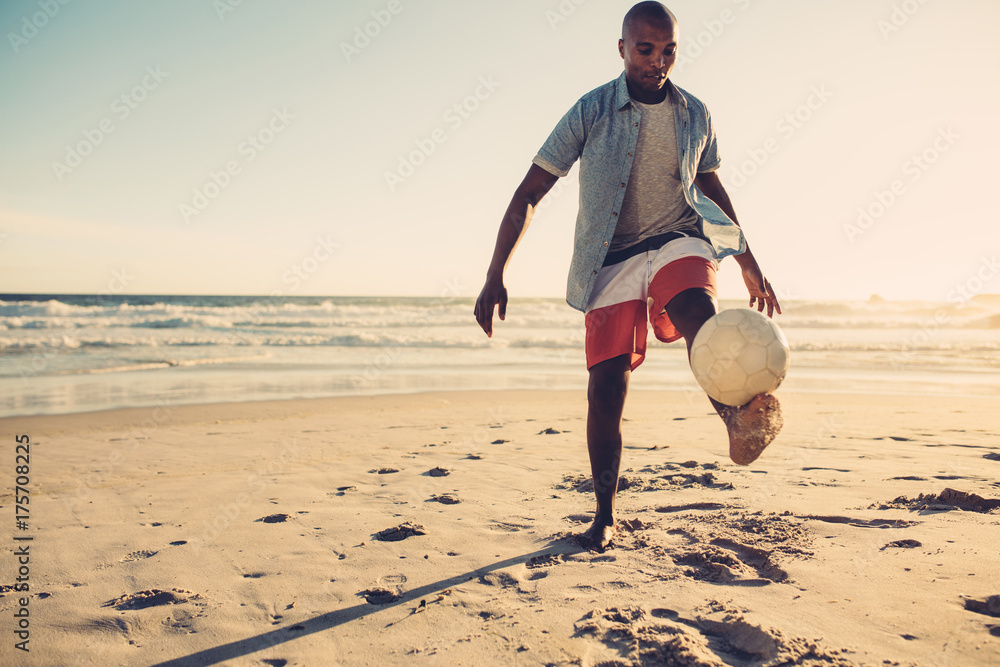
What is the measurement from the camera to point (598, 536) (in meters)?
2.52

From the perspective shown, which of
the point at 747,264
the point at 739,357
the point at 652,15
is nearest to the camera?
the point at 739,357

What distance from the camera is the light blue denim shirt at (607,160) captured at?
244 centimetres

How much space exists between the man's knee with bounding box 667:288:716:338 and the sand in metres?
0.88

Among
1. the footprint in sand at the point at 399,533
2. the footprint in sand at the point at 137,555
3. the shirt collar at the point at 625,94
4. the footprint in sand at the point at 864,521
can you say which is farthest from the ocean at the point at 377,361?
the shirt collar at the point at 625,94

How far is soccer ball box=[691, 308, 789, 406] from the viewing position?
1.84 metres

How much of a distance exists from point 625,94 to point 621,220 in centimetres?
50

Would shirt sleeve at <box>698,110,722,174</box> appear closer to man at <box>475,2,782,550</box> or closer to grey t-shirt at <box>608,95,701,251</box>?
man at <box>475,2,782,550</box>

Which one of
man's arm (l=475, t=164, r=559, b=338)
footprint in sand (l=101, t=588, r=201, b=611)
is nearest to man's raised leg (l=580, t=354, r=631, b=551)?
man's arm (l=475, t=164, r=559, b=338)

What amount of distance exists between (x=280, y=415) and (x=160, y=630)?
4.93 metres

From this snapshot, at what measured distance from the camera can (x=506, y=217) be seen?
2439mm

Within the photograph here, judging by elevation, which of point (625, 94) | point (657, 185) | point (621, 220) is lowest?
point (621, 220)

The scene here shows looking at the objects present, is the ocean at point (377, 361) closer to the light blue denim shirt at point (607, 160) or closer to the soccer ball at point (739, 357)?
the light blue denim shirt at point (607, 160)

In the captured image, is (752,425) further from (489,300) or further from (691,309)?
(489,300)

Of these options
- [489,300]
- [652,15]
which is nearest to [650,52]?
[652,15]
